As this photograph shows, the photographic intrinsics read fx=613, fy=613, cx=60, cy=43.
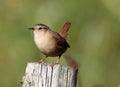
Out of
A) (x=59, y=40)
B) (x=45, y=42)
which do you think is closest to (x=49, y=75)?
(x=45, y=42)

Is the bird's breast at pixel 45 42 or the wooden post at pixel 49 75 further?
the bird's breast at pixel 45 42

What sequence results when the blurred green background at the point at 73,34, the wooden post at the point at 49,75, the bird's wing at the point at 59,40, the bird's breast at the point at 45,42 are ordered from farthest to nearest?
the blurred green background at the point at 73,34, the bird's wing at the point at 59,40, the bird's breast at the point at 45,42, the wooden post at the point at 49,75

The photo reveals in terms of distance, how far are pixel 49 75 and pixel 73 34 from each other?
17.9 ft

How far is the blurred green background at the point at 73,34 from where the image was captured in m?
11.3

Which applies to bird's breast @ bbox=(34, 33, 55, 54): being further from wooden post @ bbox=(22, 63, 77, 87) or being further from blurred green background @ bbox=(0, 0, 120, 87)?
blurred green background @ bbox=(0, 0, 120, 87)

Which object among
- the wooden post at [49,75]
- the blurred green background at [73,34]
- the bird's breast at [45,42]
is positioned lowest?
the wooden post at [49,75]

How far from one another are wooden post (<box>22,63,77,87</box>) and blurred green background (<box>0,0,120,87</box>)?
15.8 feet

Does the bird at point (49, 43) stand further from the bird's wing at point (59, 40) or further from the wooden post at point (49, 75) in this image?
the wooden post at point (49, 75)

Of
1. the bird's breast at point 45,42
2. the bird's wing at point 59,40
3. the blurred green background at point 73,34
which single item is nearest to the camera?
the bird's breast at point 45,42

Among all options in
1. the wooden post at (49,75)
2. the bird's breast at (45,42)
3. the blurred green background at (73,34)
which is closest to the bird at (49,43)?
the bird's breast at (45,42)

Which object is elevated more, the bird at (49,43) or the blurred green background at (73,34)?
the blurred green background at (73,34)

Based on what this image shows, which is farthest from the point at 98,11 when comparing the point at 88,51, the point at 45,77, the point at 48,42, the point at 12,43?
the point at 45,77

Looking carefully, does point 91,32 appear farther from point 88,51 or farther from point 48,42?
point 48,42

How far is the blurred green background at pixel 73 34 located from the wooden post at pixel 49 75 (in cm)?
481
